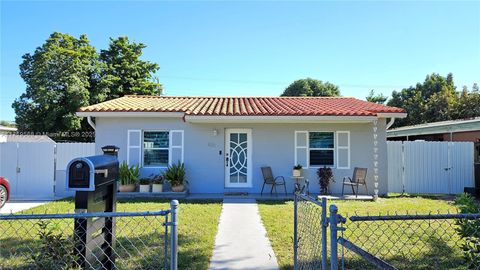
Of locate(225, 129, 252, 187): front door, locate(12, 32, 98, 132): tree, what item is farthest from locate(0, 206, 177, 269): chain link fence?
locate(12, 32, 98, 132): tree

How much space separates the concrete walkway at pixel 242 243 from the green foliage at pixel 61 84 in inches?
713

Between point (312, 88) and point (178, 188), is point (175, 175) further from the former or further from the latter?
point (312, 88)

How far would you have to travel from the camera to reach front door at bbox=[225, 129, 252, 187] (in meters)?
12.8

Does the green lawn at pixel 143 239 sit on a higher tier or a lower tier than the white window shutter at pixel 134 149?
lower

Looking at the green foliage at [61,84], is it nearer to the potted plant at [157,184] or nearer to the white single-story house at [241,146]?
the white single-story house at [241,146]

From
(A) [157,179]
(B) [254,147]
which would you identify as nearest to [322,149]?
(B) [254,147]

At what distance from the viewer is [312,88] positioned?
41.0 metres

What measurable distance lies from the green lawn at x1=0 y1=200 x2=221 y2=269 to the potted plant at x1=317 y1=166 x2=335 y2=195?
470cm

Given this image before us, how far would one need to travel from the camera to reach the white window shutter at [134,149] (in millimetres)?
12602

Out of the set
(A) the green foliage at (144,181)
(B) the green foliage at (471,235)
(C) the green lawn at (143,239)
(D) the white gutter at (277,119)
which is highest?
(D) the white gutter at (277,119)

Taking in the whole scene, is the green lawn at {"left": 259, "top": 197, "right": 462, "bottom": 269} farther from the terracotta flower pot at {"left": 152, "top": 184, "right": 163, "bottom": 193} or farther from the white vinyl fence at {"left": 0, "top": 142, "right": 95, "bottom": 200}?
the white vinyl fence at {"left": 0, "top": 142, "right": 95, "bottom": 200}

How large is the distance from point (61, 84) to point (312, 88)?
26.9m

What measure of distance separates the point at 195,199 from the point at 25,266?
666 cm

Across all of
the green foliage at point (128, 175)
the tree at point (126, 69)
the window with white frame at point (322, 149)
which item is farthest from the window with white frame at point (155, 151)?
the tree at point (126, 69)
